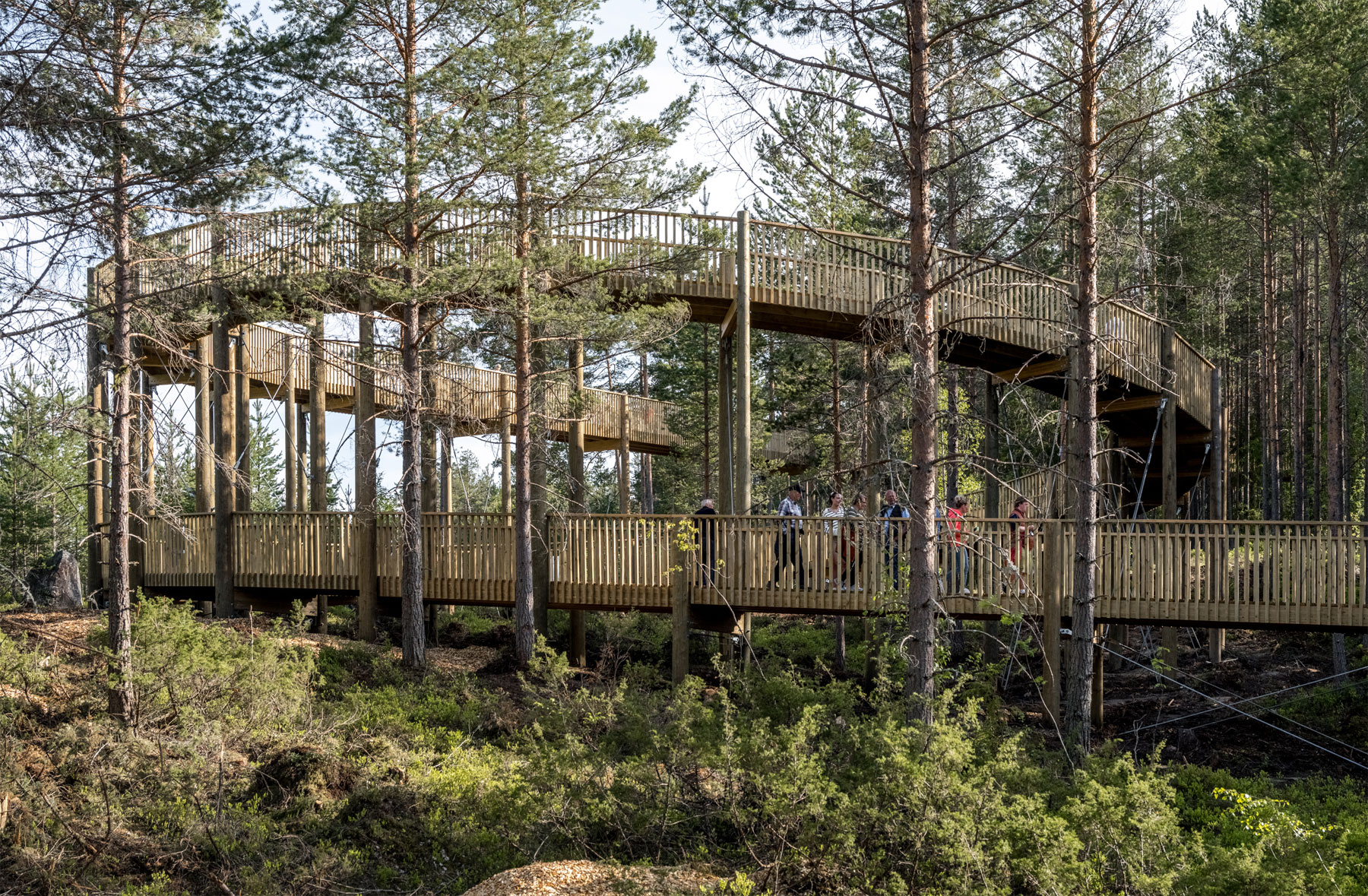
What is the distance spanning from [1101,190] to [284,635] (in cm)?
1049

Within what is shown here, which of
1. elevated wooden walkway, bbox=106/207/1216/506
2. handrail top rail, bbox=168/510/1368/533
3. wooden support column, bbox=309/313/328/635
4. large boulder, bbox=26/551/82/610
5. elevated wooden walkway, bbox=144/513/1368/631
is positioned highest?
elevated wooden walkway, bbox=106/207/1216/506

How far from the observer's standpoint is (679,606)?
14133 millimetres

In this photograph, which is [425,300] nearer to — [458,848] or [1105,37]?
[458,848]

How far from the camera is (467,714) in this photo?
12.2 meters

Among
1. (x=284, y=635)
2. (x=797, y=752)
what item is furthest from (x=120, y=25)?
(x=797, y=752)

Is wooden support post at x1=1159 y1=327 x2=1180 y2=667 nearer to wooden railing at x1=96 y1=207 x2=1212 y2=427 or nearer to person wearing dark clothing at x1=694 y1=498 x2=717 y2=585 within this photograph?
wooden railing at x1=96 y1=207 x2=1212 y2=427

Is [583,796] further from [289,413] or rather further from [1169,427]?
[289,413]

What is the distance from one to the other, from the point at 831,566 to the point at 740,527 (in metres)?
1.20

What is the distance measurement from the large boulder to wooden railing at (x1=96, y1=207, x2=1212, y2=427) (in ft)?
24.9

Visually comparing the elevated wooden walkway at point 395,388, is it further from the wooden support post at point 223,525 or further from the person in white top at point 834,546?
the person in white top at point 834,546

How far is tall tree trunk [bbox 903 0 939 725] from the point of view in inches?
360

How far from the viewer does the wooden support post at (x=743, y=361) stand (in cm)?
1453

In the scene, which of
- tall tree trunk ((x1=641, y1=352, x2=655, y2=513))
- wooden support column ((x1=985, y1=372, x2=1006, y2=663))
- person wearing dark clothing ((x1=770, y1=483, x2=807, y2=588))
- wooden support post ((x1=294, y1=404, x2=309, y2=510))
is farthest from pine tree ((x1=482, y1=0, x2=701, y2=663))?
tall tree trunk ((x1=641, y1=352, x2=655, y2=513))

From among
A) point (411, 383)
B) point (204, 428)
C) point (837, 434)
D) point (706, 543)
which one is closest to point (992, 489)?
point (837, 434)
